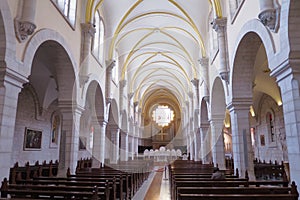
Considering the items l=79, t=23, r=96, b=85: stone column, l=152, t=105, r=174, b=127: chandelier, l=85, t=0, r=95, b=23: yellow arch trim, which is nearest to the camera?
l=79, t=23, r=96, b=85: stone column

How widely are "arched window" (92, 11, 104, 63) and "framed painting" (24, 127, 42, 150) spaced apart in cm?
578

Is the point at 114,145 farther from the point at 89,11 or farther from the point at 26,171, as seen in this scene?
the point at 89,11

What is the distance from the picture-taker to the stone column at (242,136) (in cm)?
955

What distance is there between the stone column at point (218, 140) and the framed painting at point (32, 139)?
10357mm

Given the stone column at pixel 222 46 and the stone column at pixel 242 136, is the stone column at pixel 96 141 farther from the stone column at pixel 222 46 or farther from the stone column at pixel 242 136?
the stone column at pixel 242 136

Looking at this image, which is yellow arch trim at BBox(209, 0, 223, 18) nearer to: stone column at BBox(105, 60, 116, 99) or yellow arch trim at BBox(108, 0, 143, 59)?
yellow arch trim at BBox(108, 0, 143, 59)

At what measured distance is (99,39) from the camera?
581 inches

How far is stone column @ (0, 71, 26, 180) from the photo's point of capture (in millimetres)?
5883

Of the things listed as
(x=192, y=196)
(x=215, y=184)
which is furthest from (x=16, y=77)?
(x=215, y=184)

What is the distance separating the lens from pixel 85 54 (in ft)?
37.1

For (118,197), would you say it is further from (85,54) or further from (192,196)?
(85,54)

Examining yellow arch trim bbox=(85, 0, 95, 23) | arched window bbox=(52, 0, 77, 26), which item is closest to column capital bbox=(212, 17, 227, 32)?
yellow arch trim bbox=(85, 0, 95, 23)

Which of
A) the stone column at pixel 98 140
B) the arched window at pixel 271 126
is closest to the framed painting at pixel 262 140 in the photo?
the arched window at pixel 271 126

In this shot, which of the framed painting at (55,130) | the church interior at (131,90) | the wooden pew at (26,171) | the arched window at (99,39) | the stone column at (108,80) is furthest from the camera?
the framed painting at (55,130)
